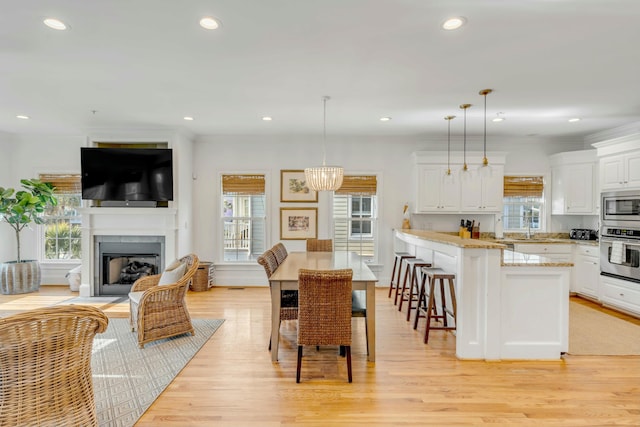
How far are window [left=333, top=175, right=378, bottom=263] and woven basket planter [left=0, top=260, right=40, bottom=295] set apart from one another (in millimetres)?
5028

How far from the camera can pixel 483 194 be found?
5512mm

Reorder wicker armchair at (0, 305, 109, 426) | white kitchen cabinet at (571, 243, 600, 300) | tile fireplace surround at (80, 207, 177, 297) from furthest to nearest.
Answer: tile fireplace surround at (80, 207, 177, 297) → white kitchen cabinet at (571, 243, 600, 300) → wicker armchair at (0, 305, 109, 426)

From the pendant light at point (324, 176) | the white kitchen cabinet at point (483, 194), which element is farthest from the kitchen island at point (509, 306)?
the white kitchen cabinet at point (483, 194)

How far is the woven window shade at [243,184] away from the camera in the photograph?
5805 millimetres

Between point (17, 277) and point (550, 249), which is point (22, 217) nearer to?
point (17, 277)

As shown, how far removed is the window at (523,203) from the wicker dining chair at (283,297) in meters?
4.42

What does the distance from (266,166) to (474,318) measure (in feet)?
13.4

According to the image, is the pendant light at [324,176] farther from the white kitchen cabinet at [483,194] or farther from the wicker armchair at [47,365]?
the white kitchen cabinet at [483,194]

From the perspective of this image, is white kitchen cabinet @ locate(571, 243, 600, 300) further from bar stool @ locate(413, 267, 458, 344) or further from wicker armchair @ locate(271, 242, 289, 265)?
wicker armchair @ locate(271, 242, 289, 265)

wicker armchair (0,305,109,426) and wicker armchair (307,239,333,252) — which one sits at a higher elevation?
wicker armchair (307,239,333,252)

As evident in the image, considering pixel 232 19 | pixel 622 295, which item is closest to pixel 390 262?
pixel 622 295

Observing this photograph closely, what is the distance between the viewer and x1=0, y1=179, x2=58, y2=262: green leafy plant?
16.5ft

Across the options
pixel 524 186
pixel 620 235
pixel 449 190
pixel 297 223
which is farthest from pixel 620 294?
pixel 297 223

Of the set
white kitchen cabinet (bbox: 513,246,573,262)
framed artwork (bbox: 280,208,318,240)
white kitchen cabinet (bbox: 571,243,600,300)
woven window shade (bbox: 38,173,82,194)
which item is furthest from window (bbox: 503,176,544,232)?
woven window shade (bbox: 38,173,82,194)
